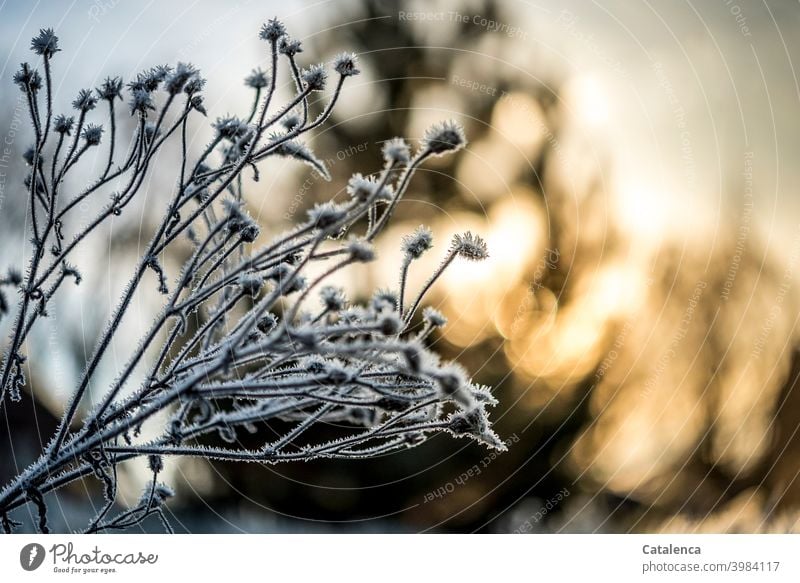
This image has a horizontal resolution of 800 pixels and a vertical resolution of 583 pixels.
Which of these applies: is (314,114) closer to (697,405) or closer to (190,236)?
(190,236)

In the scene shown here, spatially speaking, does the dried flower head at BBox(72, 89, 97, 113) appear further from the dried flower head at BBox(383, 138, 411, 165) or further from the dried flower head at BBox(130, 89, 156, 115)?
the dried flower head at BBox(383, 138, 411, 165)

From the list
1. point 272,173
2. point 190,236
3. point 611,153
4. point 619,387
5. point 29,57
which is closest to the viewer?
point 190,236

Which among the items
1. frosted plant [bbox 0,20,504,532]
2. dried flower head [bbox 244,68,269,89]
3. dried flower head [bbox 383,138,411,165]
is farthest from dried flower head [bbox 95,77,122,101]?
dried flower head [bbox 383,138,411,165]

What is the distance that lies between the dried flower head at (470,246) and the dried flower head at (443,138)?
3.3 inches

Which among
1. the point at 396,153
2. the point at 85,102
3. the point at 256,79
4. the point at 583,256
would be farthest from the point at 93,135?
the point at 583,256

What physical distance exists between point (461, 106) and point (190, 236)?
34.6 inches

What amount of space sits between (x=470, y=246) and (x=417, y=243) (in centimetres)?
4

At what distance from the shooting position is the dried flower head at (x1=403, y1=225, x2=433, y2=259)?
0.46m

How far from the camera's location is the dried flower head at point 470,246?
18.0 inches

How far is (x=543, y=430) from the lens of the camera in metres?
1.50
